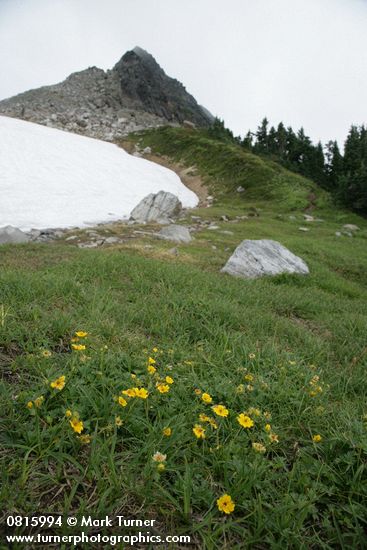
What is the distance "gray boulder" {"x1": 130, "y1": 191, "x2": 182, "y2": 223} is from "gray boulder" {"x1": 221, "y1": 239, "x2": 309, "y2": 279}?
948cm

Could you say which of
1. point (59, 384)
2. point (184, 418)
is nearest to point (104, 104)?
point (59, 384)

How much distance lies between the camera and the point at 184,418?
7.14 feet

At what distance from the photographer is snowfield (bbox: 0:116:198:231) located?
1567cm

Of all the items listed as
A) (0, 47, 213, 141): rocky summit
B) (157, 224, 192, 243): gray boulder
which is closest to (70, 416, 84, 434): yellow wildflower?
(157, 224, 192, 243): gray boulder

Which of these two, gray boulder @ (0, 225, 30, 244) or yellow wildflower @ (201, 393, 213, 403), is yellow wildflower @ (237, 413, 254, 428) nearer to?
yellow wildflower @ (201, 393, 213, 403)

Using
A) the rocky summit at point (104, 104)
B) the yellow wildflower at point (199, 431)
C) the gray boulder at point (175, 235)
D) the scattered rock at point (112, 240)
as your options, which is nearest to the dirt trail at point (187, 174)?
the rocky summit at point (104, 104)

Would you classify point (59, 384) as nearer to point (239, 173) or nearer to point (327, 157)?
point (239, 173)

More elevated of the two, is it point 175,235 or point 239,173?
point 239,173

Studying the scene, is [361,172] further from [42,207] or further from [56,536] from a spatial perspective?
[56,536]

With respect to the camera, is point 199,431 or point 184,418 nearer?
point 199,431

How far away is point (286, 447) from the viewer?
220 centimetres

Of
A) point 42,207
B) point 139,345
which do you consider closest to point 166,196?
point 42,207

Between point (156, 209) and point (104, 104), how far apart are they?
190ft

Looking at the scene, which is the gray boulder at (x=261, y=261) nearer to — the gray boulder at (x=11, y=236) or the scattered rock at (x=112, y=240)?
the scattered rock at (x=112, y=240)
